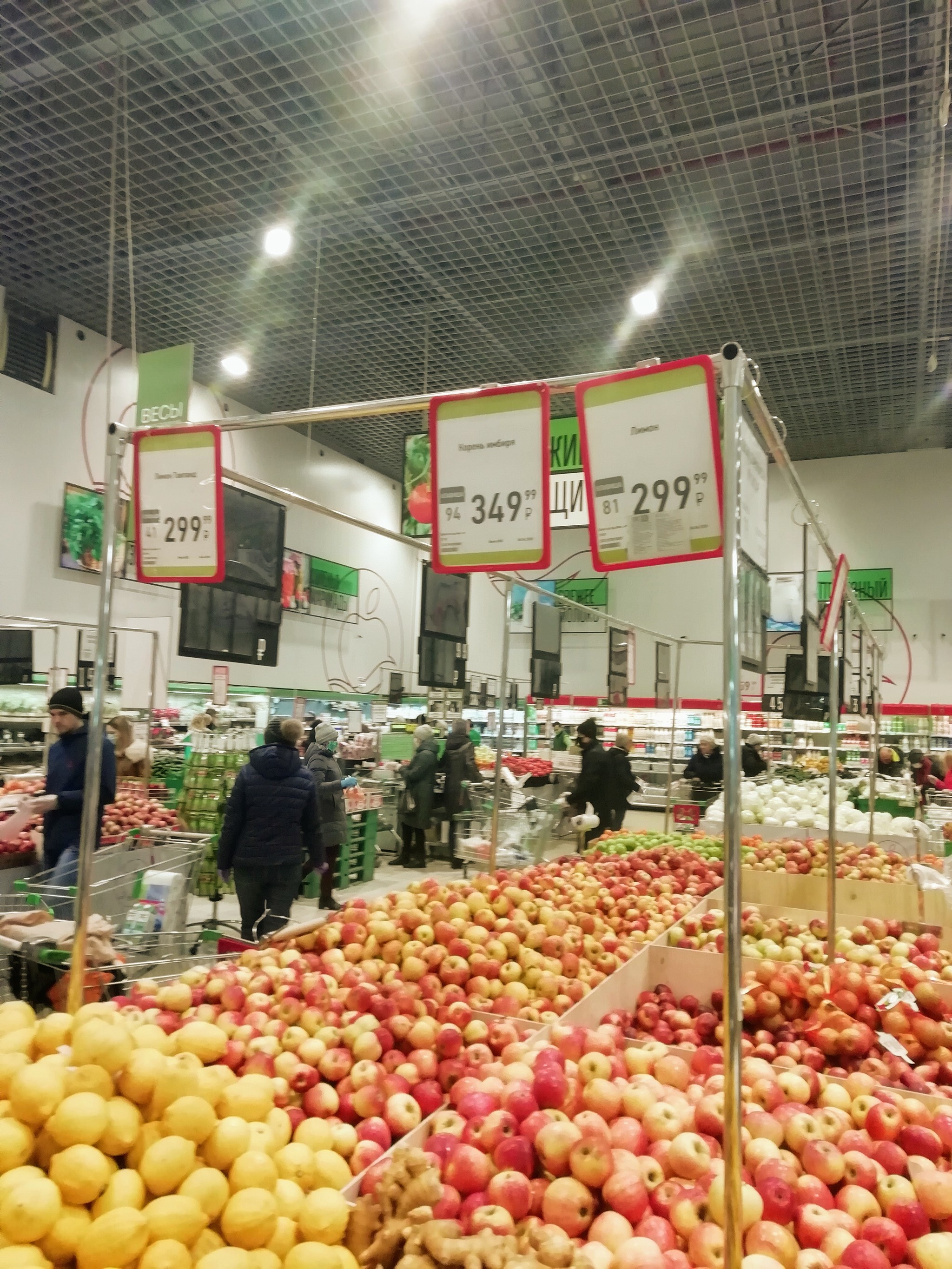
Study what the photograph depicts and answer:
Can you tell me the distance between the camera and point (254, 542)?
5406mm

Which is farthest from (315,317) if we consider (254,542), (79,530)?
(254,542)

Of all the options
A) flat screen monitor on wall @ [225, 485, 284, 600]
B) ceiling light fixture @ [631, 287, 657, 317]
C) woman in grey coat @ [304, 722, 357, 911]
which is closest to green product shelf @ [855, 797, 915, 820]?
woman in grey coat @ [304, 722, 357, 911]

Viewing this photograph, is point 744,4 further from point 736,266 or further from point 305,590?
point 305,590

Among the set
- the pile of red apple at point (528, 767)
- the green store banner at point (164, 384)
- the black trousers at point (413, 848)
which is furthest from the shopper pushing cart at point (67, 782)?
the pile of red apple at point (528, 767)

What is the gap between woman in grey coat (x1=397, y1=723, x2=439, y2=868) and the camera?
32.4ft

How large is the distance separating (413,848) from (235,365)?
6.50 metres

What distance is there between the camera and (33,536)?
31.3ft

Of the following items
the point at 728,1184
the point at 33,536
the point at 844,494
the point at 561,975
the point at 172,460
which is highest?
the point at 844,494

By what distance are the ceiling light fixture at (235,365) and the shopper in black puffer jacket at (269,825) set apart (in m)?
6.77

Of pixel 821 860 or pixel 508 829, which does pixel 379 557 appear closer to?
pixel 508 829

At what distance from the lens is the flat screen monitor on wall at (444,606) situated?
23.7 feet

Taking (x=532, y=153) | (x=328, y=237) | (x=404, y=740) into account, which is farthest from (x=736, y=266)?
(x=404, y=740)

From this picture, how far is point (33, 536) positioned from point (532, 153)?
6.65m

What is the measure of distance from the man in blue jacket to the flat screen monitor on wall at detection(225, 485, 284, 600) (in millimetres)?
1215
